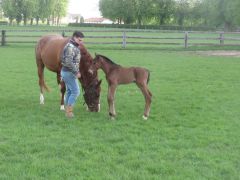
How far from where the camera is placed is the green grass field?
491cm

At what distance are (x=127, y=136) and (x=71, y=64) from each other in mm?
1947

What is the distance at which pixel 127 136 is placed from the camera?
646 centimetres

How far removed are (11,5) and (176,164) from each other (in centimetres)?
9462

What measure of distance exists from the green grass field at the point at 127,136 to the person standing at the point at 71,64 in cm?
46

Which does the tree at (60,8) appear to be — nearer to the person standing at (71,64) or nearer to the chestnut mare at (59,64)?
the chestnut mare at (59,64)

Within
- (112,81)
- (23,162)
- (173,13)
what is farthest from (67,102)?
(173,13)

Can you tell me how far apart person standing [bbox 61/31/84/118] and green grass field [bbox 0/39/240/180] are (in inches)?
18.1

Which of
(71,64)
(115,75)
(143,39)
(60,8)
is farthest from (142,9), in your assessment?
(71,64)

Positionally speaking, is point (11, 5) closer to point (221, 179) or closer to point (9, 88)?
point (9, 88)

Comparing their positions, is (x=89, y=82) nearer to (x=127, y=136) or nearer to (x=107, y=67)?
(x=107, y=67)

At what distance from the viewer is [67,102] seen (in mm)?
7875

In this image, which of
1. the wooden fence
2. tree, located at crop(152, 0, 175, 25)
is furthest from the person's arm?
tree, located at crop(152, 0, 175, 25)

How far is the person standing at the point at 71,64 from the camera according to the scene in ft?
24.0

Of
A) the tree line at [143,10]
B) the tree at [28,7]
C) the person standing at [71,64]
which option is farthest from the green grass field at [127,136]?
the tree at [28,7]
